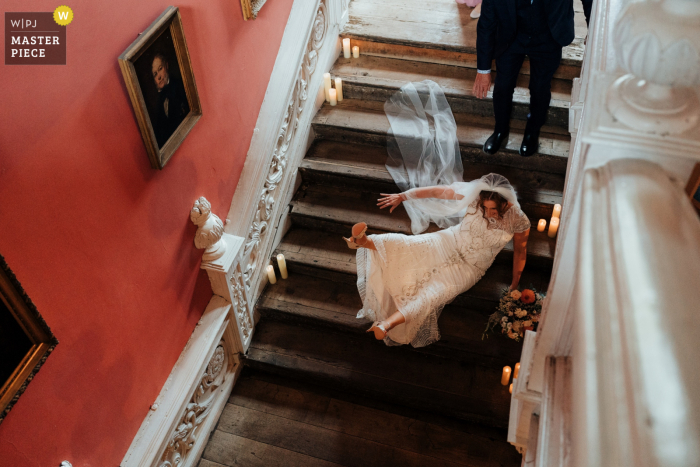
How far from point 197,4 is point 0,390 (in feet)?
5.87

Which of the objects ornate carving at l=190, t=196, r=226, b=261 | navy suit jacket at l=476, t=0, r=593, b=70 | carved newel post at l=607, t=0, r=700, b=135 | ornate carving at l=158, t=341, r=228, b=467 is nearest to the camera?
carved newel post at l=607, t=0, r=700, b=135

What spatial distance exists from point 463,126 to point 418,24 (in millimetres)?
1023

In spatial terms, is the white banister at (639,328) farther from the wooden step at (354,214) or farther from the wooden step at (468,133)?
the wooden step at (468,133)

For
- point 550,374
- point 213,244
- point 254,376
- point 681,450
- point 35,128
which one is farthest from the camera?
point 254,376

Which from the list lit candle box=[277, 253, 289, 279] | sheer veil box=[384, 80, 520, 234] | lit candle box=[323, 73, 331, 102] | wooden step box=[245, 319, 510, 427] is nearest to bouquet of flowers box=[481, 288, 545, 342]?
wooden step box=[245, 319, 510, 427]

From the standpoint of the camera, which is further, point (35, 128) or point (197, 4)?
point (197, 4)

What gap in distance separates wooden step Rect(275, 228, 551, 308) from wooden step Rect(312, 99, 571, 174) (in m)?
0.70

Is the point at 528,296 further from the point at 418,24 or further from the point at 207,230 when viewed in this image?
the point at 418,24

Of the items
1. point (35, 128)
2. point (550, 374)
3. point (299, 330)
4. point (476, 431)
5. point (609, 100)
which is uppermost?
point (609, 100)

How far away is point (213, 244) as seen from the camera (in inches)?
115

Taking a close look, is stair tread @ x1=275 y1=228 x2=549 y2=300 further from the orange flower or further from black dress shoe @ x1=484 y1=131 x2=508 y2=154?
black dress shoe @ x1=484 y1=131 x2=508 y2=154

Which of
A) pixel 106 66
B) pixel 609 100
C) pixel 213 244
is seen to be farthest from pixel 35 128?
pixel 609 100

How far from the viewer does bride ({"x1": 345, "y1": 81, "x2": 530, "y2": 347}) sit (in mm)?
3230

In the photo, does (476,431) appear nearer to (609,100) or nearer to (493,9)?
(493,9)
